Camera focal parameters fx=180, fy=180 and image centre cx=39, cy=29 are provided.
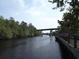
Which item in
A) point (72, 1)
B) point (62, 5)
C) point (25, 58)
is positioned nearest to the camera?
point (72, 1)

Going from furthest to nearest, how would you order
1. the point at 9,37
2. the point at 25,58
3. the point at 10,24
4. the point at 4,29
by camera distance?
the point at 10,24
the point at 9,37
the point at 4,29
the point at 25,58

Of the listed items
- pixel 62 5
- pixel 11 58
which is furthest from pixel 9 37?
pixel 62 5

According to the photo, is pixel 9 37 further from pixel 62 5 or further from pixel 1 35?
pixel 62 5

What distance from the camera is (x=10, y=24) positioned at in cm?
12425

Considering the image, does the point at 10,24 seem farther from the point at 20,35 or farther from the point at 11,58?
the point at 11,58

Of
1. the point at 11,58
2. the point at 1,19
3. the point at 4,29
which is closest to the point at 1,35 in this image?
the point at 4,29

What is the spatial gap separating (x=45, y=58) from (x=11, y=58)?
6148 millimetres

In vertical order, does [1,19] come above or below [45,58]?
above

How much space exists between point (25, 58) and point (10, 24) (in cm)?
9431

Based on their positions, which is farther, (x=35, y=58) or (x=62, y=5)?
(x=35, y=58)

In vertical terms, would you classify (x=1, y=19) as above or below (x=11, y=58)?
above

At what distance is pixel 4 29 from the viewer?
106188mm

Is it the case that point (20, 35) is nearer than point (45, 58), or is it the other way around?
point (45, 58)

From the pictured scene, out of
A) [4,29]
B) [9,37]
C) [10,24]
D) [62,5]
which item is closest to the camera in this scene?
[62,5]
